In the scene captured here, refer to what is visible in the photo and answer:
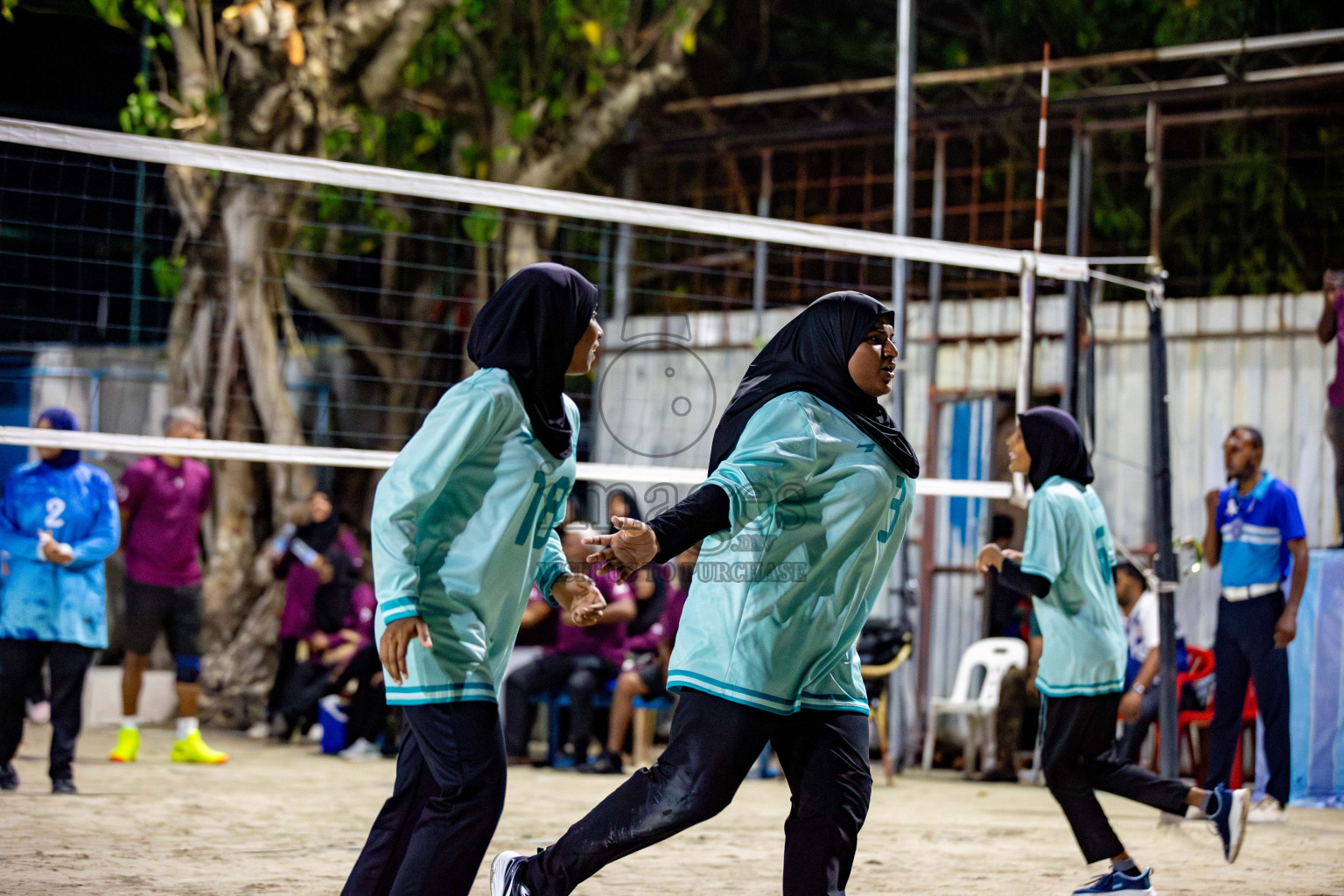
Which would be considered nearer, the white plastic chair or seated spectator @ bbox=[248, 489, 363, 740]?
the white plastic chair

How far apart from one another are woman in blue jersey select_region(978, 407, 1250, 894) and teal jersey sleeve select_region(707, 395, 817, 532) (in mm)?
2162

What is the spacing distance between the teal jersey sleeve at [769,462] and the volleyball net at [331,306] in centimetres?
550

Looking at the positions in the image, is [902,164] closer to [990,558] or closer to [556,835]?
[990,558]

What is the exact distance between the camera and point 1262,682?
27.7 ft

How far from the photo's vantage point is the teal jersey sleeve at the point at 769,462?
3717mm

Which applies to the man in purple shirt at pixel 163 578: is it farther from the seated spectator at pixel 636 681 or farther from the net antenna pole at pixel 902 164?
the net antenna pole at pixel 902 164

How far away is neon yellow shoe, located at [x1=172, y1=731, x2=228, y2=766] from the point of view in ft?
31.9

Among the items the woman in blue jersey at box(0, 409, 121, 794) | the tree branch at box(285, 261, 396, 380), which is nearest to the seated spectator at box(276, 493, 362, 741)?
the tree branch at box(285, 261, 396, 380)

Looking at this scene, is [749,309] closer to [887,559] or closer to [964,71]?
[964,71]

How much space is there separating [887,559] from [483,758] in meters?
1.23

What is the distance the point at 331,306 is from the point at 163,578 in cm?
447

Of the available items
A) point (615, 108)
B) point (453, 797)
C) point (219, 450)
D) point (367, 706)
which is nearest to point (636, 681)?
point (367, 706)

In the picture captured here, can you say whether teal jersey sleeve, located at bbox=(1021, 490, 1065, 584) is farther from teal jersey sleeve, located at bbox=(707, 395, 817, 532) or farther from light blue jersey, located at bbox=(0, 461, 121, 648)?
light blue jersey, located at bbox=(0, 461, 121, 648)

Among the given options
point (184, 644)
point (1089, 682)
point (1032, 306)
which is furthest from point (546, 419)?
point (184, 644)
